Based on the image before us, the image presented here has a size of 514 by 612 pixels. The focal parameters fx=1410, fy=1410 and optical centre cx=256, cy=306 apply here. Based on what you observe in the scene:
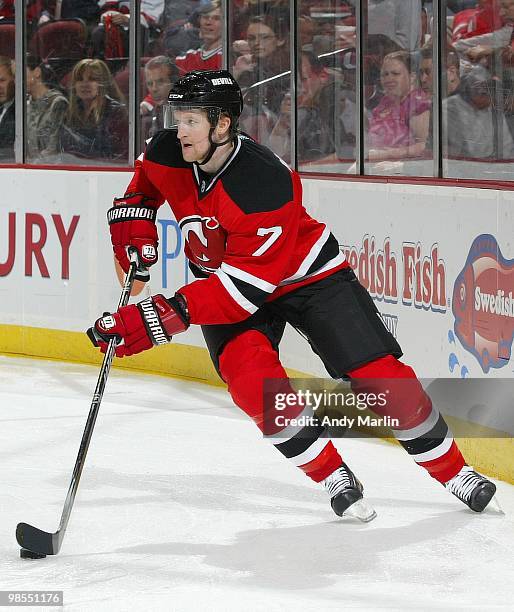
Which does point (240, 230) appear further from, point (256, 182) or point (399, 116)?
point (399, 116)

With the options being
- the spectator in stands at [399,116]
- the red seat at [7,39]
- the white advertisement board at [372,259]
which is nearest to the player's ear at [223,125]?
the white advertisement board at [372,259]

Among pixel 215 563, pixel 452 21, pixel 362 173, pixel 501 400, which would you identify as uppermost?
pixel 452 21

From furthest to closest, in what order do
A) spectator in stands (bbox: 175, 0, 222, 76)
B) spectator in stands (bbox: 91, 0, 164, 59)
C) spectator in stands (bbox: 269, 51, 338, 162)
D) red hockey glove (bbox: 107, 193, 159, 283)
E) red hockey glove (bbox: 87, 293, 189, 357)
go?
1. spectator in stands (bbox: 91, 0, 164, 59)
2. spectator in stands (bbox: 175, 0, 222, 76)
3. spectator in stands (bbox: 269, 51, 338, 162)
4. red hockey glove (bbox: 107, 193, 159, 283)
5. red hockey glove (bbox: 87, 293, 189, 357)

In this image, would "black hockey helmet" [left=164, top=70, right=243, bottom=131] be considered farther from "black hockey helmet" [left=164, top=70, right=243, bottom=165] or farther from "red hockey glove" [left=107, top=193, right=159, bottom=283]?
"red hockey glove" [left=107, top=193, right=159, bottom=283]

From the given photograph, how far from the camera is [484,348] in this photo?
414 centimetres

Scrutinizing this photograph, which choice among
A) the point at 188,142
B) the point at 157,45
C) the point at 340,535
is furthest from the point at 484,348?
the point at 157,45

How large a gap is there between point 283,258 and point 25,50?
4.15 metres

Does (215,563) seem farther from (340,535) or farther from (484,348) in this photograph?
(484,348)

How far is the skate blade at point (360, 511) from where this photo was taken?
358cm

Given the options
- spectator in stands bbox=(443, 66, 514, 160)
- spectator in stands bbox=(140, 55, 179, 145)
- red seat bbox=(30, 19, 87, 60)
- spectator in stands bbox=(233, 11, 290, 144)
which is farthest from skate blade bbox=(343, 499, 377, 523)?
red seat bbox=(30, 19, 87, 60)

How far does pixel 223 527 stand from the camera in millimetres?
3584

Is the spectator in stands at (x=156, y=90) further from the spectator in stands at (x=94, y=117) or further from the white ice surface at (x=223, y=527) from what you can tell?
the white ice surface at (x=223, y=527)

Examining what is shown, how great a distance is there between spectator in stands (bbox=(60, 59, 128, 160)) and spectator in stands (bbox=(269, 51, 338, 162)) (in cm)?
108

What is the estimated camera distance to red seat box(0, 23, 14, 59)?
7.15 m
